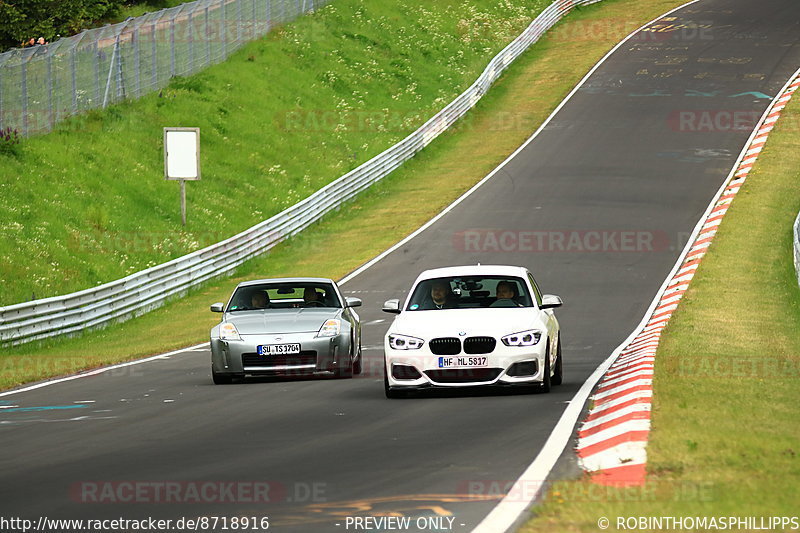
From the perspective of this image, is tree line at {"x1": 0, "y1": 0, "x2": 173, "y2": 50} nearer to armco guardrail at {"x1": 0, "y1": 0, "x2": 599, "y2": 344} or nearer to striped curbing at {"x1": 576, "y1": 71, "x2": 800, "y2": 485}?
armco guardrail at {"x1": 0, "y1": 0, "x2": 599, "y2": 344}

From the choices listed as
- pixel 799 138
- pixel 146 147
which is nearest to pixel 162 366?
pixel 146 147

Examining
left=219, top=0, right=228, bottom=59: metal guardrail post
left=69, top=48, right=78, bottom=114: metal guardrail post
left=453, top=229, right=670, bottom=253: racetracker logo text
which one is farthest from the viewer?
left=219, top=0, right=228, bottom=59: metal guardrail post

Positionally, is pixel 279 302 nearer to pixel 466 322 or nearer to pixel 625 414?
pixel 466 322

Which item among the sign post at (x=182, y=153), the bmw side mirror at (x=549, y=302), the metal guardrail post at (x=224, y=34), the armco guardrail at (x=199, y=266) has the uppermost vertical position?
the metal guardrail post at (x=224, y=34)

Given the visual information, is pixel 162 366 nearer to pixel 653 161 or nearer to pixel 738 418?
pixel 738 418

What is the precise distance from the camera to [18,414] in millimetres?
13938

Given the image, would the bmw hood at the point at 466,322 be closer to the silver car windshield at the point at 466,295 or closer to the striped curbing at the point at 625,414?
the silver car windshield at the point at 466,295

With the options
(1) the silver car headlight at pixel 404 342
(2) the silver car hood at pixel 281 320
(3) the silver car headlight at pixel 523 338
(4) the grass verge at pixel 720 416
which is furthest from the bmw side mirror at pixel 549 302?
(2) the silver car hood at pixel 281 320

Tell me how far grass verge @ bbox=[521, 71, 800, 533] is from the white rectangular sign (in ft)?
47.0

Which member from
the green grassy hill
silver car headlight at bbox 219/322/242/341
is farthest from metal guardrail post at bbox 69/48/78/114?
silver car headlight at bbox 219/322/242/341

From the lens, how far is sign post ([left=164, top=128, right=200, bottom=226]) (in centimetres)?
3519

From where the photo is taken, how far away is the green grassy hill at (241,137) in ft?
105

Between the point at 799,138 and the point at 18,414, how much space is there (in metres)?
37.6

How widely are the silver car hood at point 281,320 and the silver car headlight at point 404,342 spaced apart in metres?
2.52
